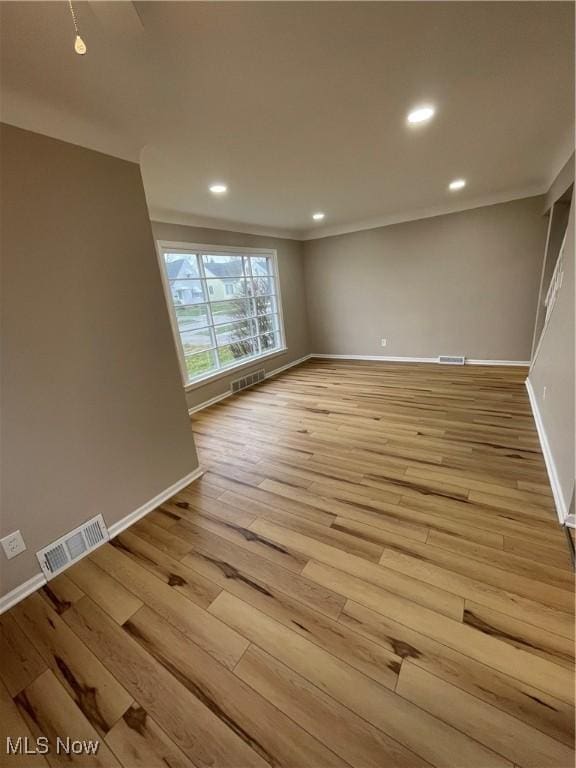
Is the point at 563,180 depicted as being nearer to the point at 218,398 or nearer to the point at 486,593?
the point at 486,593

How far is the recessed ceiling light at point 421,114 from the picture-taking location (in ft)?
5.96

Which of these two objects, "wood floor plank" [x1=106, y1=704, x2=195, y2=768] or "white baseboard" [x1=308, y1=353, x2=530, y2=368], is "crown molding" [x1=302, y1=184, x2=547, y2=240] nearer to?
"white baseboard" [x1=308, y1=353, x2=530, y2=368]

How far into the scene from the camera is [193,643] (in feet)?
4.21

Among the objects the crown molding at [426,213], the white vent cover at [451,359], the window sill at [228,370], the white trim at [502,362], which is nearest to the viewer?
the crown molding at [426,213]

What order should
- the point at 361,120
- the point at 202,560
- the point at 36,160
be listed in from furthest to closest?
the point at 361,120 < the point at 202,560 < the point at 36,160

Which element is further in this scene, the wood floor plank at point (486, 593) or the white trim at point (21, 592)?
the white trim at point (21, 592)

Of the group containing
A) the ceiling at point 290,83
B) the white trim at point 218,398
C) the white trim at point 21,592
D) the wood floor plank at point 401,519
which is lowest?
the wood floor plank at point 401,519

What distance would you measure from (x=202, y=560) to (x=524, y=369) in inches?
189

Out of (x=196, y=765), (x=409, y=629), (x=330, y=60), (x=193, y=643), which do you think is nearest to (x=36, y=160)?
(x=330, y=60)

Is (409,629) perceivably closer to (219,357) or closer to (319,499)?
(319,499)

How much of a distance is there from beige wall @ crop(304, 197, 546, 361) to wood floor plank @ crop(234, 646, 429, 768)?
4845 millimetres

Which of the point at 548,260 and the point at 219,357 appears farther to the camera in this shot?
the point at 219,357

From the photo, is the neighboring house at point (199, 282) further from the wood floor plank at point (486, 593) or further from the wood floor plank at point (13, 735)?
the wood floor plank at point (486, 593)

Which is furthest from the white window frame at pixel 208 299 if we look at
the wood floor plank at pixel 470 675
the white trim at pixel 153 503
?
the wood floor plank at pixel 470 675
